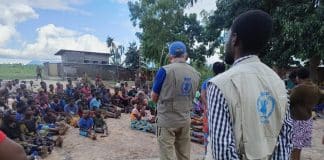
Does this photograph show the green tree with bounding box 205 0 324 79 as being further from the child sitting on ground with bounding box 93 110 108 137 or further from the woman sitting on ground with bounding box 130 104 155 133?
the child sitting on ground with bounding box 93 110 108 137

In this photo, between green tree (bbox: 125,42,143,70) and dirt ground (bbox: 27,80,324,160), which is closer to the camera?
dirt ground (bbox: 27,80,324,160)

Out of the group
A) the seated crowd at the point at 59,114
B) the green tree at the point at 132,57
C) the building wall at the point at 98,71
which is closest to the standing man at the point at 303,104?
the seated crowd at the point at 59,114

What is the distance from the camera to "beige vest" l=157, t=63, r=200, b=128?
3.61 meters

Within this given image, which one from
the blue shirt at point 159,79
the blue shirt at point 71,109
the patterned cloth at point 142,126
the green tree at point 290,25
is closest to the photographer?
the blue shirt at point 159,79

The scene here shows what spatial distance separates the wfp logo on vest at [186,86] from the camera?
369 cm

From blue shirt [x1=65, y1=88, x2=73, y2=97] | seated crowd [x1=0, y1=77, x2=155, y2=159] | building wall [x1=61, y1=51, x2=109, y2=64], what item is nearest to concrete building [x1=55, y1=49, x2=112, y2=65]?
building wall [x1=61, y1=51, x2=109, y2=64]

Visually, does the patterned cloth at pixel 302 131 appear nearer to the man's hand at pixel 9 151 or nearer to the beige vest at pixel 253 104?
the beige vest at pixel 253 104

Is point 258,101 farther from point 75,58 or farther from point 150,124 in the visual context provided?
point 75,58

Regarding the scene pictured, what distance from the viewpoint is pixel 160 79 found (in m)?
3.58

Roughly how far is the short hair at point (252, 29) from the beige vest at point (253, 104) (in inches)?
2.5

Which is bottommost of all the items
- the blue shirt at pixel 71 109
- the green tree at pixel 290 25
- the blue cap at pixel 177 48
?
the blue shirt at pixel 71 109

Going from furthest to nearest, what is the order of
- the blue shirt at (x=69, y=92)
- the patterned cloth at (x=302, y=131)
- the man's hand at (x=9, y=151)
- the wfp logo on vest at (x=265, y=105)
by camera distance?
the blue shirt at (x=69, y=92) < the patterned cloth at (x=302, y=131) < the wfp logo on vest at (x=265, y=105) < the man's hand at (x=9, y=151)

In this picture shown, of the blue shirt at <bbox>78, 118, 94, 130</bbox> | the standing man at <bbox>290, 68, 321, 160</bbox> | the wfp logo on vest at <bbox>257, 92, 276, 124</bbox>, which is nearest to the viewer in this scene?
the wfp logo on vest at <bbox>257, 92, 276, 124</bbox>

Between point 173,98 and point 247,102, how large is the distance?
2212mm
